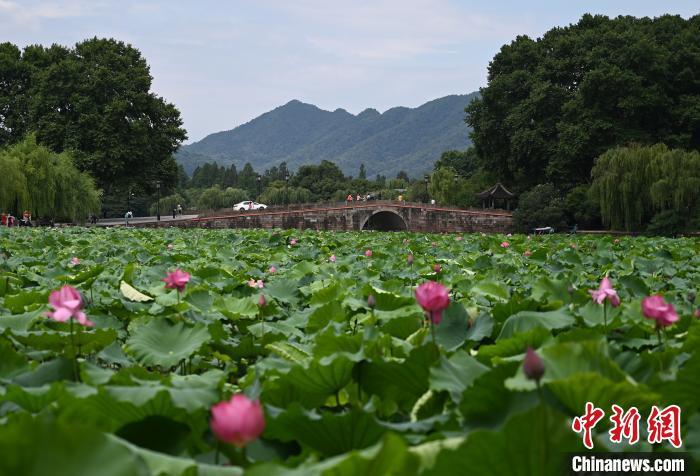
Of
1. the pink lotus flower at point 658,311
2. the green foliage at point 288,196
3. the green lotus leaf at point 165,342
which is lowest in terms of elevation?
the green lotus leaf at point 165,342

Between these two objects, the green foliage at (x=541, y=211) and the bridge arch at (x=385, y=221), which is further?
the bridge arch at (x=385, y=221)

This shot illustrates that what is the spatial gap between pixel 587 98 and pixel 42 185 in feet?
84.7

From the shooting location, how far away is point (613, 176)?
82.4ft

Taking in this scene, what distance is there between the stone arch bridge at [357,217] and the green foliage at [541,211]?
458 cm

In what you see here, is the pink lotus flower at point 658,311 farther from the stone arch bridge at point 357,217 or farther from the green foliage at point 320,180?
the green foliage at point 320,180

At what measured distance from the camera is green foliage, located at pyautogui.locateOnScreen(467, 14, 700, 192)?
34125 mm

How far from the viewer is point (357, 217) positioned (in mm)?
45094

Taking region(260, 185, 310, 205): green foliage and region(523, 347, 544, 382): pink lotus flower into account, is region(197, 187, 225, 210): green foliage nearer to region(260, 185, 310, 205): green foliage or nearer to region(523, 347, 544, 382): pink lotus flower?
region(260, 185, 310, 205): green foliage

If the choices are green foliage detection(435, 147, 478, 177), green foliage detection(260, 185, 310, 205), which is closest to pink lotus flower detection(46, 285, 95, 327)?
green foliage detection(435, 147, 478, 177)

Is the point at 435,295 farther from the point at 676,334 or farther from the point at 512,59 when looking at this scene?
the point at 512,59

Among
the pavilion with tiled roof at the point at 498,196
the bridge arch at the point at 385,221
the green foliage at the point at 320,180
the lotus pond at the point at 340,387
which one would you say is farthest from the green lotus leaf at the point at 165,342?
the green foliage at the point at 320,180

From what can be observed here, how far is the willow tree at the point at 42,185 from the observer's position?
86.8 feet

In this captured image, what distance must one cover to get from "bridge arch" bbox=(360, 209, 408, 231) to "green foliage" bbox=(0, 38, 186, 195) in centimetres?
1318

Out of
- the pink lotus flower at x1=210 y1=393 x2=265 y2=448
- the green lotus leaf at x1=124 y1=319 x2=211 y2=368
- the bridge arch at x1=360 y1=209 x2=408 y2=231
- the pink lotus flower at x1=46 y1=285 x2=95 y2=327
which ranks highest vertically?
the pink lotus flower at x1=46 y1=285 x2=95 y2=327
